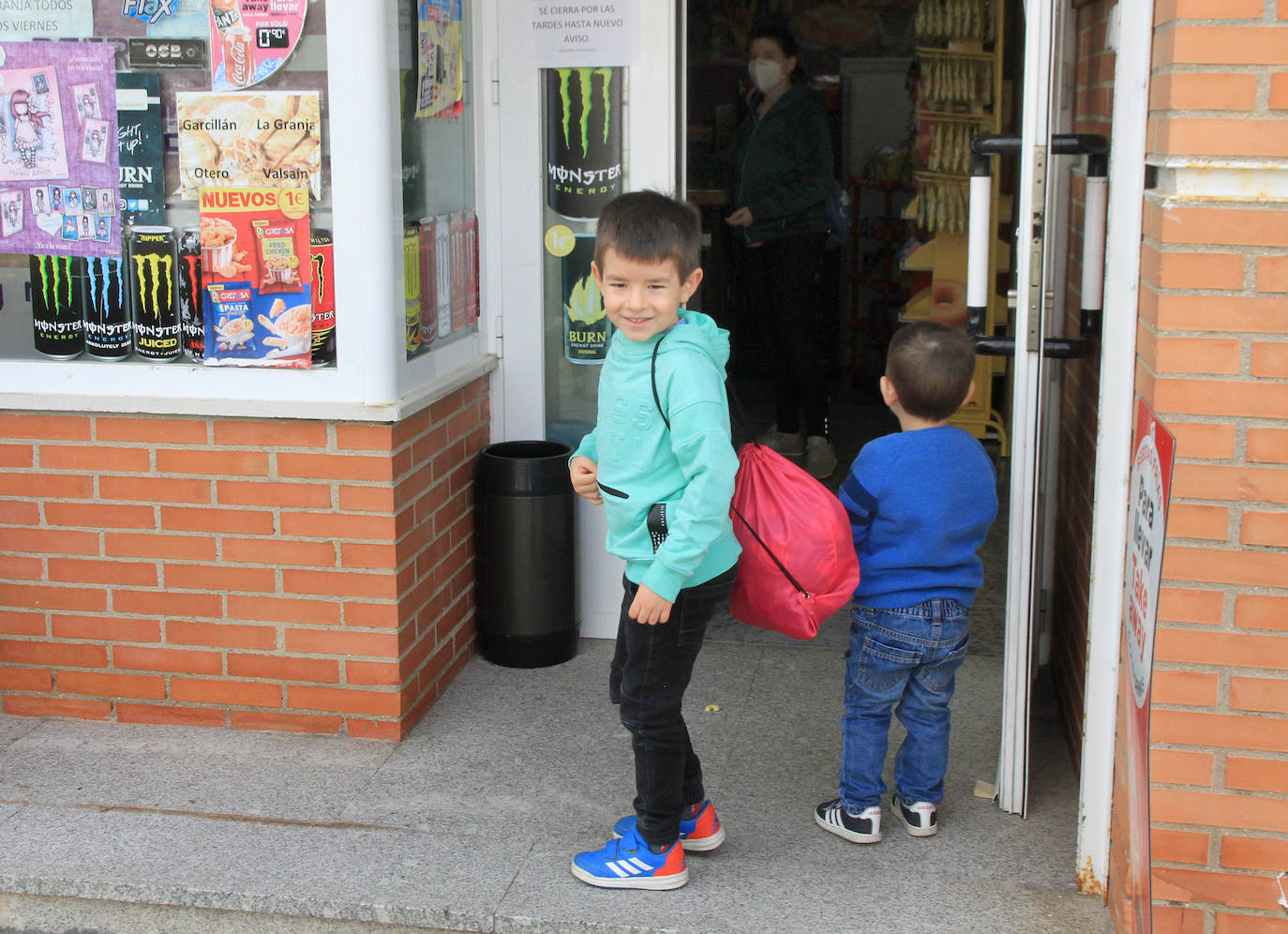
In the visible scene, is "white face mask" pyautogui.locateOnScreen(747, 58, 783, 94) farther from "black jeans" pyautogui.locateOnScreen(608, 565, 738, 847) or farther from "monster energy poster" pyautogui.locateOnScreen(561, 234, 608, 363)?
"black jeans" pyautogui.locateOnScreen(608, 565, 738, 847)

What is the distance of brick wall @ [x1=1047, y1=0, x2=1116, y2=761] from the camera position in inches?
143

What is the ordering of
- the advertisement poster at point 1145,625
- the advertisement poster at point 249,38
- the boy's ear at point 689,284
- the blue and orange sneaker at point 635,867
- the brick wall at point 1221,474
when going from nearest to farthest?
the advertisement poster at point 1145,625
the brick wall at point 1221,474
the boy's ear at point 689,284
the blue and orange sneaker at point 635,867
the advertisement poster at point 249,38

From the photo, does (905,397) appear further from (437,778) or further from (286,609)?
(286,609)

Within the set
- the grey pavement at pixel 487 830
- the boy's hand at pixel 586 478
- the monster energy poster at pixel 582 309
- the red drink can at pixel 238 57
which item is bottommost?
the grey pavement at pixel 487 830

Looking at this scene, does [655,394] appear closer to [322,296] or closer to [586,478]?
[586,478]

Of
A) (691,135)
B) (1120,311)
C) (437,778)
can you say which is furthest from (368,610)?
(691,135)

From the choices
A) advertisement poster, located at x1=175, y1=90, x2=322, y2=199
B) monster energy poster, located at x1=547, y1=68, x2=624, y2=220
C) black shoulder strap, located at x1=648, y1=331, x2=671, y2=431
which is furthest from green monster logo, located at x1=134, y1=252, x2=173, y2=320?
black shoulder strap, located at x1=648, y1=331, x2=671, y2=431

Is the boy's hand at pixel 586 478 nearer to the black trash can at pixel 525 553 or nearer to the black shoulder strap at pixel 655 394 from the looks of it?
the black shoulder strap at pixel 655 394

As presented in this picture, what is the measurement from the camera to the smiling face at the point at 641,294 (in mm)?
2918

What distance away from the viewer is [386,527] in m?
3.72

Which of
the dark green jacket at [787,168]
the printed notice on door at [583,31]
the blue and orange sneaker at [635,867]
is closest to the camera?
the blue and orange sneaker at [635,867]

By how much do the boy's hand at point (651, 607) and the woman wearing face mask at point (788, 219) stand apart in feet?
12.2

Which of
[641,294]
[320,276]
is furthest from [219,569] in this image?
[641,294]

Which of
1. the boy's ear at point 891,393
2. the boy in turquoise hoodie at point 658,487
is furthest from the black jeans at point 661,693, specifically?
the boy's ear at point 891,393
